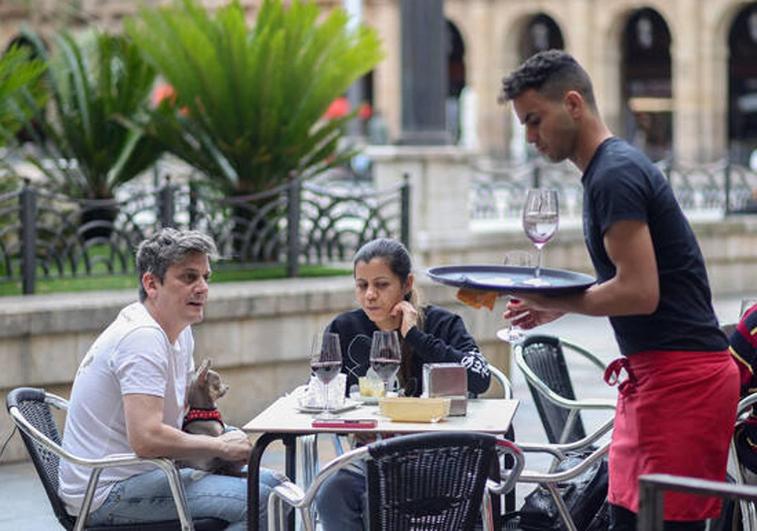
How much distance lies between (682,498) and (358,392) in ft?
6.02

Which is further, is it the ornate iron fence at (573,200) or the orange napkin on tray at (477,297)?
the ornate iron fence at (573,200)

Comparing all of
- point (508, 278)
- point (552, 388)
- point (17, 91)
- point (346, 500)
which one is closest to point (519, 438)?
point (552, 388)

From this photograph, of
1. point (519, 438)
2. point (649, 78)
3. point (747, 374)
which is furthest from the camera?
point (649, 78)

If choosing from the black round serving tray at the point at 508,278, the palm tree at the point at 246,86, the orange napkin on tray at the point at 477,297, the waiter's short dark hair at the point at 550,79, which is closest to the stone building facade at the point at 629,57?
the palm tree at the point at 246,86

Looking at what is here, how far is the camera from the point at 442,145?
611 inches

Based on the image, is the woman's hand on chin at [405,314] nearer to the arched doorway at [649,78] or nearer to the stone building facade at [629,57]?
the stone building facade at [629,57]

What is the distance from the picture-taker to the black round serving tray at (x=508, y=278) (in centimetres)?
461

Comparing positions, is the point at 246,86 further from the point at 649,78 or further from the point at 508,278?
the point at 649,78

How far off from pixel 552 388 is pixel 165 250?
2.40m

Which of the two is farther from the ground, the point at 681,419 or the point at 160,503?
the point at 681,419

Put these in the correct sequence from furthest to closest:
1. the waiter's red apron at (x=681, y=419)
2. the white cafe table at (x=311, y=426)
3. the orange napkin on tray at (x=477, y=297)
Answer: the white cafe table at (x=311, y=426), the orange napkin on tray at (x=477, y=297), the waiter's red apron at (x=681, y=419)

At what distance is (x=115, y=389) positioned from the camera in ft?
18.2

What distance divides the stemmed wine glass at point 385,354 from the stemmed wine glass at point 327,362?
13 centimetres

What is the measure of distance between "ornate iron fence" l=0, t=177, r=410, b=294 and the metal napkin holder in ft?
17.4
